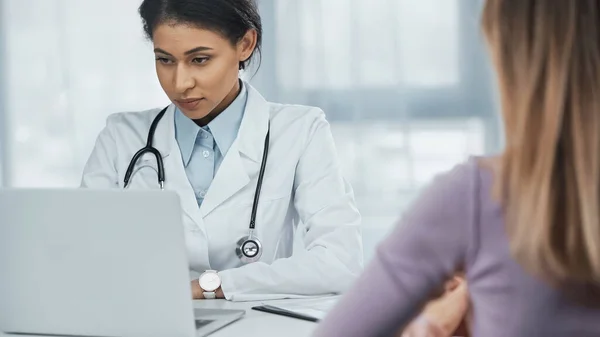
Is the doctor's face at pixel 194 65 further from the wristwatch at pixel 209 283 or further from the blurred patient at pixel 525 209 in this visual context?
the blurred patient at pixel 525 209

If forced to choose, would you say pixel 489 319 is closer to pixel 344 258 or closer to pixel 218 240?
pixel 344 258

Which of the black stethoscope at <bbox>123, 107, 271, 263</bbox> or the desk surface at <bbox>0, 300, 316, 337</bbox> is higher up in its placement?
the black stethoscope at <bbox>123, 107, 271, 263</bbox>

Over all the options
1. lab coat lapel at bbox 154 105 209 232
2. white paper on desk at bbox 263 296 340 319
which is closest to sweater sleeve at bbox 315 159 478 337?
white paper on desk at bbox 263 296 340 319

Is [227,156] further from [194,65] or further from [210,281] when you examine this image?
[210,281]

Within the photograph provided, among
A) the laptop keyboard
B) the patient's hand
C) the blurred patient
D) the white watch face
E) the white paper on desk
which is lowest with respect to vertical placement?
the white paper on desk

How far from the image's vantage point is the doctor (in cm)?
189

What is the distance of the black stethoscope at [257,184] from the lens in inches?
72.6

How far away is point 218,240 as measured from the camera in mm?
1898

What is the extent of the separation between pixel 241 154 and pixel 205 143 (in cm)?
10

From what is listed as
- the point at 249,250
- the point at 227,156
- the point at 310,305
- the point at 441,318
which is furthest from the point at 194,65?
the point at 441,318

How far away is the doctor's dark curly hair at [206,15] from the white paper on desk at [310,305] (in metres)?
0.67

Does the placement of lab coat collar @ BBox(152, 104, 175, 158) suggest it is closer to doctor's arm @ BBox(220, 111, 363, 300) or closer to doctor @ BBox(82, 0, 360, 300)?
doctor @ BBox(82, 0, 360, 300)

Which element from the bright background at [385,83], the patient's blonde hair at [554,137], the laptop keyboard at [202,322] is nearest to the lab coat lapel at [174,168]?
the laptop keyboard at [202,322]

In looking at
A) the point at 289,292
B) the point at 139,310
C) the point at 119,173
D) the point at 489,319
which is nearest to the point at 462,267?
the point at 489,319
